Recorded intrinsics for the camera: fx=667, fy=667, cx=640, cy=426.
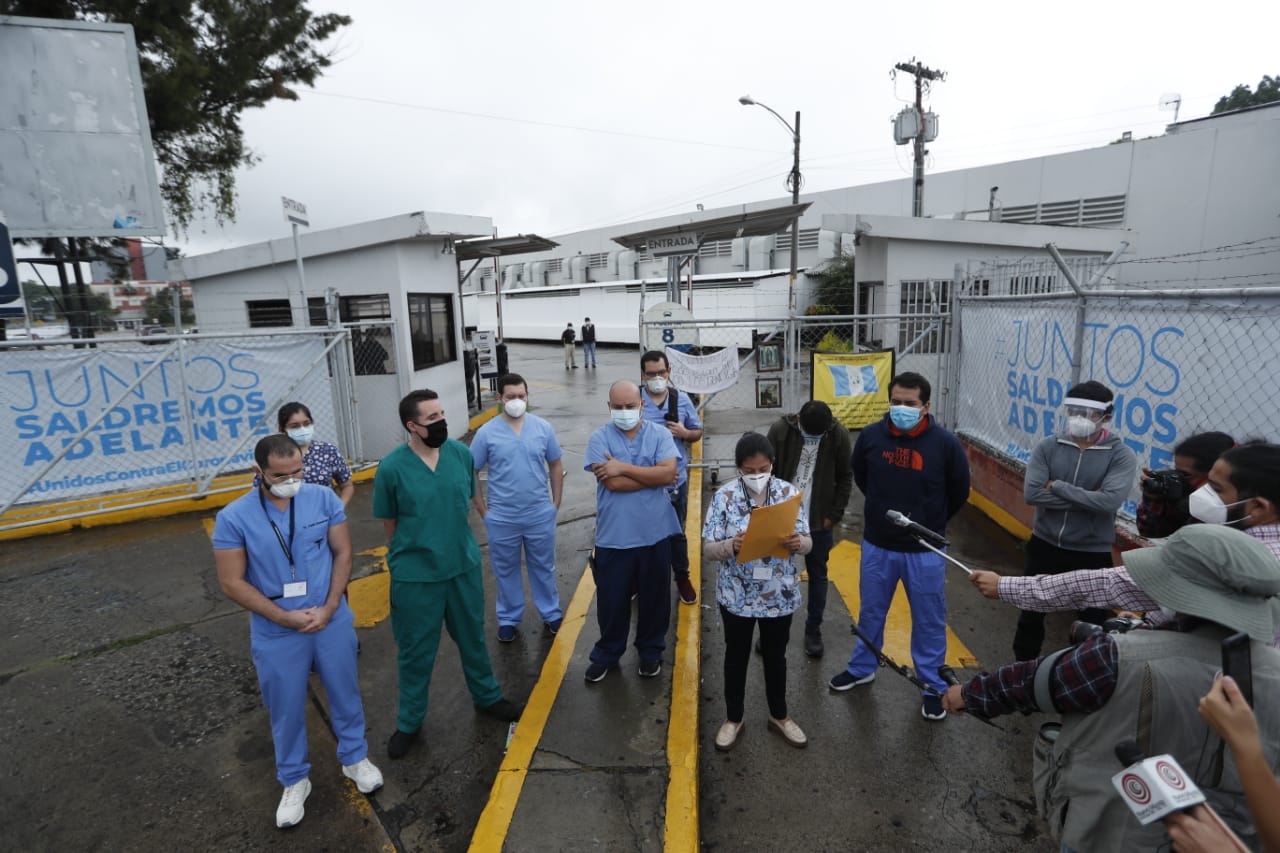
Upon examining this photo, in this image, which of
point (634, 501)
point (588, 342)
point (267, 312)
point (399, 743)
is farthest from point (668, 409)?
point (588, 342)

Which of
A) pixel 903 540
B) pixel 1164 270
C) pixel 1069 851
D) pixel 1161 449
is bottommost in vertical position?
pixel 1069 851

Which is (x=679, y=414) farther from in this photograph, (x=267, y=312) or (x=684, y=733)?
(x=267, y=312)

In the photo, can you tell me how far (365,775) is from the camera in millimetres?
3158

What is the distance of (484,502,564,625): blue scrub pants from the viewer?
172 inches

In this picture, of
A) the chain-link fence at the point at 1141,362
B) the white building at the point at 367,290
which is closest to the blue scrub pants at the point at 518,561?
the chain-link fence at the point at 1141,362

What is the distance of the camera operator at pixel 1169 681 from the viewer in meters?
1.52

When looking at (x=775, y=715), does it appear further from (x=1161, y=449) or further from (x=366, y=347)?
(x=366, y=347)

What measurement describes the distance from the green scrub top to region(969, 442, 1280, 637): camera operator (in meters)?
2.40

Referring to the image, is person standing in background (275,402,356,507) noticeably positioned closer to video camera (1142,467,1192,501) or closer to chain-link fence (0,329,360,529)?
chain-link fence (0,329,360,529)

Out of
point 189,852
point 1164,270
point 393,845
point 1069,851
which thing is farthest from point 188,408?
point 1164,270

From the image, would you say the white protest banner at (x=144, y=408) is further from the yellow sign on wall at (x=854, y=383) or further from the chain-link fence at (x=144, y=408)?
the yellow sign on wall at (x=854, y=383)

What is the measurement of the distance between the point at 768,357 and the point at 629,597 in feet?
17.5

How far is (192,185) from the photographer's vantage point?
574 inches

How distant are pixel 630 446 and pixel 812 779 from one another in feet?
6.50
